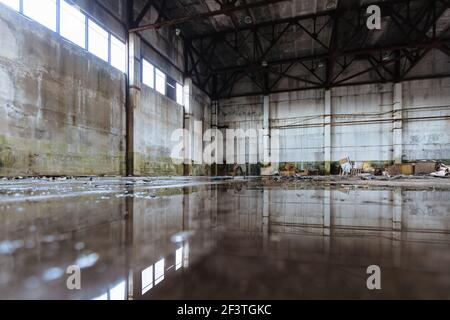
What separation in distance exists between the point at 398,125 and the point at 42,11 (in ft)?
52.0

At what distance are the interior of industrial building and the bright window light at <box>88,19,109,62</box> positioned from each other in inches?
2.2

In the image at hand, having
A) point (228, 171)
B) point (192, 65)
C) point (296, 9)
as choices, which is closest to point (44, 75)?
point (192, 65)

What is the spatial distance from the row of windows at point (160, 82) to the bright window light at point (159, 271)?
994 cm

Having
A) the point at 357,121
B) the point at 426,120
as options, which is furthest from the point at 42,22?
the point at 426,120

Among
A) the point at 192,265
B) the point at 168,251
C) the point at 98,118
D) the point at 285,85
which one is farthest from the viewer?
the point at 285,85

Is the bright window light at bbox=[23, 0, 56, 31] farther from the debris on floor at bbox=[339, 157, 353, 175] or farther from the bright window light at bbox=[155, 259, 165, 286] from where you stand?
the debris on floor at bbox=[339, 157, 353, 175]

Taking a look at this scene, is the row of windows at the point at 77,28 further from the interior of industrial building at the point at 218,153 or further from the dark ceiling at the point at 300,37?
the dark ceiling at the point at 300,37

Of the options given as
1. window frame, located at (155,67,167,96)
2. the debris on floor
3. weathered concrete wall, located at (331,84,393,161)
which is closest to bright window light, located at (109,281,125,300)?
window frame, located at (155,67,167,96)

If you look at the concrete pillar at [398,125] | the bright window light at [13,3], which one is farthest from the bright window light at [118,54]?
the concrete pillar at [398,125]

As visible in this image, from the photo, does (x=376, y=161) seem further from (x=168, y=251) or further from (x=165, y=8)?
(x=168, y=251)

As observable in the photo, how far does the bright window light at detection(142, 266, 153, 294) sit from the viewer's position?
524 mm

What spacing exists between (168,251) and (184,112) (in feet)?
39.8

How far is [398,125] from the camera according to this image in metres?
13.0
